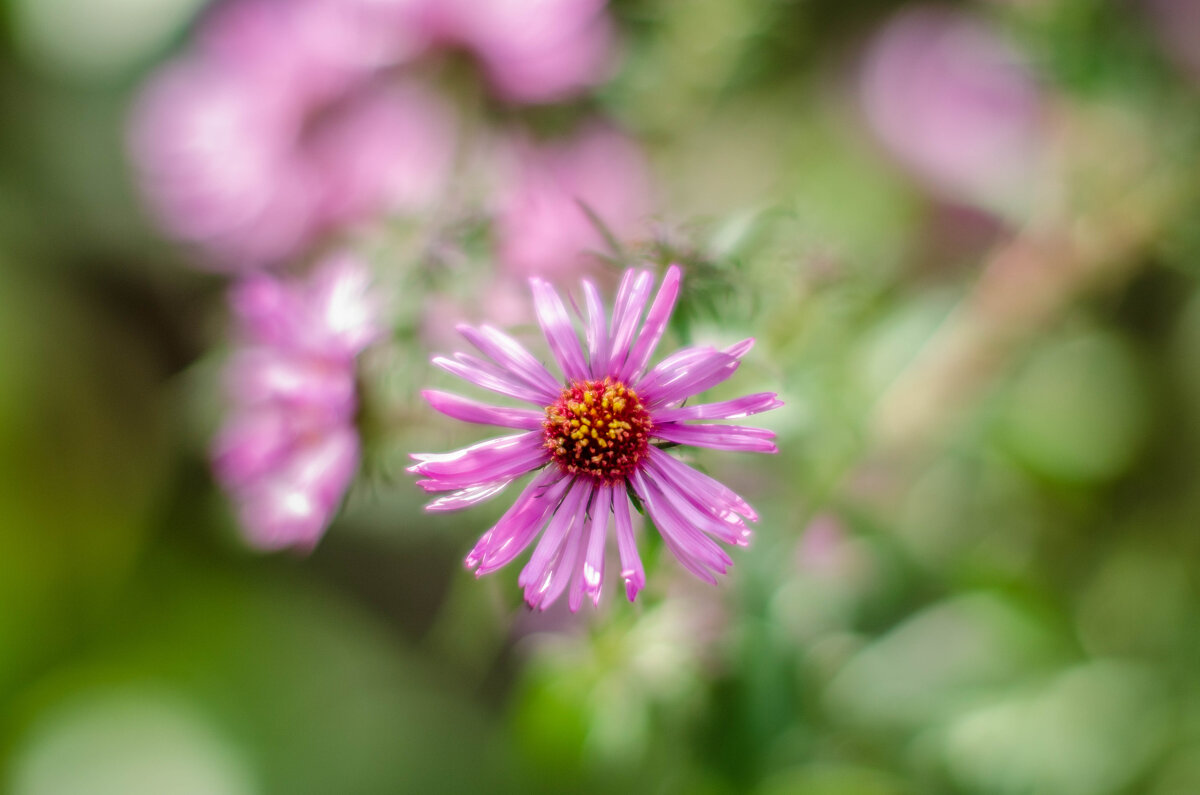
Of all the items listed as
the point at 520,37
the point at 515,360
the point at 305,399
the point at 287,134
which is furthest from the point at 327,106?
the point at 515,360

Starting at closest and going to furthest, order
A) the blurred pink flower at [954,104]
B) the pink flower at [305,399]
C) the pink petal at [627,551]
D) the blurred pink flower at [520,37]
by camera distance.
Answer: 1. the pink petal at [627,551]
2. the pink flower at [305,399]
3. the blurred pink flower at [520,37]
4. the blurred pink flower at [954,104]

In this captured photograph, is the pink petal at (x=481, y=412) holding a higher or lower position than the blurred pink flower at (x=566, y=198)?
lower

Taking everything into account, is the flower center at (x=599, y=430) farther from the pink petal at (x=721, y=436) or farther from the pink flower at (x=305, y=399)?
the pink flower at (x=305, y=399)

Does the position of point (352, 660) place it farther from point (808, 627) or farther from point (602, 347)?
point (602, 347)

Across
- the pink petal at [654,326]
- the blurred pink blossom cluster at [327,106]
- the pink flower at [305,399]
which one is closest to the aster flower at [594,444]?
the pink petal at [654,326]

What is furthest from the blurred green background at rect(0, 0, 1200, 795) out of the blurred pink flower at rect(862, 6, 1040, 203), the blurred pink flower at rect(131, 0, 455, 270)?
the blurred pink flower at rect(131, 0, 455, 270)

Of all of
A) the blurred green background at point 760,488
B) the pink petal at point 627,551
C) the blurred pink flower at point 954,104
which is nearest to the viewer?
the pink petal at point 627,551

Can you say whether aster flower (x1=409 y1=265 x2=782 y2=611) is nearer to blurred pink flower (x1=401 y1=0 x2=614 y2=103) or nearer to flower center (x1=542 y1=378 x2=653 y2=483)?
flower center (x1=542 y1=378 x2=653 y2=483)

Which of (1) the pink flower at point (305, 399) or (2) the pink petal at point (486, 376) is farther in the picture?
(1) the pink flower at point (305, 399)
